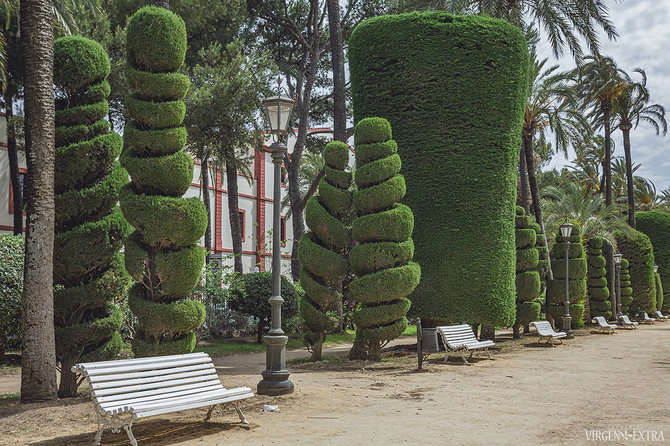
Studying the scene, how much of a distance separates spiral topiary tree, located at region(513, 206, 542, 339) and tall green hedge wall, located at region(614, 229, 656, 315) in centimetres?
1703

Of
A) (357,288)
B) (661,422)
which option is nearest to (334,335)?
(357,288)

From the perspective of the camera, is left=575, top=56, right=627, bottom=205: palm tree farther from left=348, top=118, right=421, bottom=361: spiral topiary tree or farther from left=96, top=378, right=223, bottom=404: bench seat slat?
left=96, top=378, right=223, bottom=404: bench seat slat

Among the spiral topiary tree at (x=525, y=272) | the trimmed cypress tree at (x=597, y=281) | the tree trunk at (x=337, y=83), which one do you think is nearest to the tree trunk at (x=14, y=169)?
the tree trunk at (x=337, y=83)

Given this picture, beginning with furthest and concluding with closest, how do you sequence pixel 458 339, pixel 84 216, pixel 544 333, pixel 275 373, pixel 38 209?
pixel 544 333
pixel 458 339
pixel 84 216
pixel 275 373
pixel 38 209

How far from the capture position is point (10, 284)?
1312 cm

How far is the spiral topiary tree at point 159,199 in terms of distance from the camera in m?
9.03

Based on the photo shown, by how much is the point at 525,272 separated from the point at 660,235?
2449cm

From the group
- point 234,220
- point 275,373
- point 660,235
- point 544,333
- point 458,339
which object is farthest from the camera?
point 660,235

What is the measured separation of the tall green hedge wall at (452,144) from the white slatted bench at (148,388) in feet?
30.0

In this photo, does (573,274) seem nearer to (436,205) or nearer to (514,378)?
(436,205)

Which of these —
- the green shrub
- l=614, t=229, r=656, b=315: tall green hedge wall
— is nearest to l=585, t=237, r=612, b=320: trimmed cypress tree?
l=614, t=229, r=656, b=315: tall green hedge wall

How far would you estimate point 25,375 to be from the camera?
8.20 m

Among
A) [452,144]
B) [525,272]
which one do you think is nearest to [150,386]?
[452,144]

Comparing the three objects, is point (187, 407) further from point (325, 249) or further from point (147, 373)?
point (325, 249)
